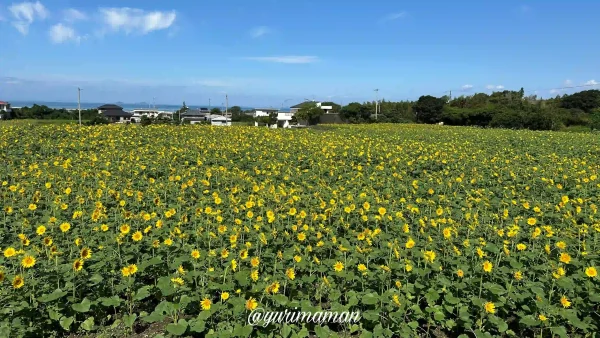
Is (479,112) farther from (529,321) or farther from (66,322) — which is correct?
(66,322)

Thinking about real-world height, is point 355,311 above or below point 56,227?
below

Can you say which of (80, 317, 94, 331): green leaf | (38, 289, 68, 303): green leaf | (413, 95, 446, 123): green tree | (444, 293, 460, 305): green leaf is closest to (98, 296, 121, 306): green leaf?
(80, 317, 94, 331): green leaf

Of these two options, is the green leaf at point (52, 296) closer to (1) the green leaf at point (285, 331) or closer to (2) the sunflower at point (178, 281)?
(2) the sunflower at point (178, 281)

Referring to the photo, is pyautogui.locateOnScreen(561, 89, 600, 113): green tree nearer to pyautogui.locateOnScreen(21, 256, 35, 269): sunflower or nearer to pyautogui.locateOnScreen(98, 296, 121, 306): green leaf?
pyautogui.locateOnScreen(98, 296, 121, 306): green leaf

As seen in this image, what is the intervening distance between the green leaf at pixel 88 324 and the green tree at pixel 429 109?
147 ft

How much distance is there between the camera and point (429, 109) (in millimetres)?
46125

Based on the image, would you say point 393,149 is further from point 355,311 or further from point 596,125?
point 596,125

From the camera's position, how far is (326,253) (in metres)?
3.68

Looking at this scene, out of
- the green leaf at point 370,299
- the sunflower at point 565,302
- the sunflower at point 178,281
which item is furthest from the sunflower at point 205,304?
the sunflower at point 565,302

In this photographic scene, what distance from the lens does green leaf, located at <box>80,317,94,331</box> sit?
8.33 ft

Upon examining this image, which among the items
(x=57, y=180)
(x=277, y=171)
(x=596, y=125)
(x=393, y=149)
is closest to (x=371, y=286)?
(x=277, y=171)

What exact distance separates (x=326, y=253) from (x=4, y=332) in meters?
2.32

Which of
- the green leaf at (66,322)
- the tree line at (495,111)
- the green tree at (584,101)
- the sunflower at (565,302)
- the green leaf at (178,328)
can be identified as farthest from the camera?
the green tree at (584,101)

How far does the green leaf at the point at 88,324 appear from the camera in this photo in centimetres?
254
